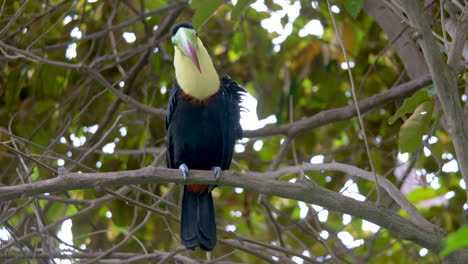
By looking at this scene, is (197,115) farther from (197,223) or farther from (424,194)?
(424,194)

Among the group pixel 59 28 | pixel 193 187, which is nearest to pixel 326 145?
pixel 193 187

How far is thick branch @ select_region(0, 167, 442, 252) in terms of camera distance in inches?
83.4

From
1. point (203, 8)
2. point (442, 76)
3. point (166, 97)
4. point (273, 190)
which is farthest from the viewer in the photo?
point (166, 97)

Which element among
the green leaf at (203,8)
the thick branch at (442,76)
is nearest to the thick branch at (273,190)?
the thick branch at (442,76)

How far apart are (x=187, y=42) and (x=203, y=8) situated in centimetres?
50

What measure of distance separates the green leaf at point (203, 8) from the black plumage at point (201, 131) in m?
0.62

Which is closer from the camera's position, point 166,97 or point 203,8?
point 203,8

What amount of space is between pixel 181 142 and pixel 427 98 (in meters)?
1.29

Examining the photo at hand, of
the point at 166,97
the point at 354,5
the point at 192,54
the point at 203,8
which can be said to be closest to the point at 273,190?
the point at 203,8

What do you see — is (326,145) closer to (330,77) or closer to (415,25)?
(330,77)

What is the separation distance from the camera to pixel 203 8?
2.63m

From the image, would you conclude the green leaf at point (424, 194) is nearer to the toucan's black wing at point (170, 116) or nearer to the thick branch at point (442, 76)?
the toucan's black wing at point (170, 116)

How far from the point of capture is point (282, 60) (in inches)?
151

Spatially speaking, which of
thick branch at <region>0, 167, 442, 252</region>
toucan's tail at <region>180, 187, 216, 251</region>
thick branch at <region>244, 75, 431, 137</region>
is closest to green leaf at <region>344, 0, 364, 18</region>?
thick branch at <region>244, 75, 431, 137</region>
